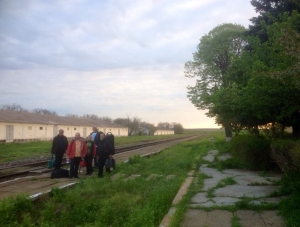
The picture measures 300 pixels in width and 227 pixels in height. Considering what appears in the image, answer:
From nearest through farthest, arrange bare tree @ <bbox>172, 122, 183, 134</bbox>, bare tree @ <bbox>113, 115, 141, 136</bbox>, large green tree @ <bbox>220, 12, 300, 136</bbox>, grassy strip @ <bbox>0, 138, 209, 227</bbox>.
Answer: grassy strip @ <bbox>0, 138, 209, 227</bbox> < large green tree @ <bbox>220, 12, 300, 136</bbox> < bare tree @ <bbox>113, 115, 141, 136</bbox> < bare tree @ <bbox>172, 122, 183, 134</bbox>

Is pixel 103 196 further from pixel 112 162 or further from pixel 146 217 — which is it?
pixel 112 162

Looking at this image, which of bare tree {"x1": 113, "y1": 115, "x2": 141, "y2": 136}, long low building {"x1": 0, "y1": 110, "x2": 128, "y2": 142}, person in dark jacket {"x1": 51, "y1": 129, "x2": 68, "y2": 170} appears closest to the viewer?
person in dark jacket {"x1": 51, "y1": 129, "x2": 68, "y2": 170}

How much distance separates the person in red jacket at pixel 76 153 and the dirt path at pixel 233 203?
14.9ft

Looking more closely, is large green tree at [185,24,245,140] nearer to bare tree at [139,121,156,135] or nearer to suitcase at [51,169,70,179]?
suitcase at [51,169,70,179]

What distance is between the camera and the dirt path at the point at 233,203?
6629 millimetres

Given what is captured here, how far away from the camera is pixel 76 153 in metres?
12.7

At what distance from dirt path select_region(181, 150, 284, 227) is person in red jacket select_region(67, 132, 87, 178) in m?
4.53

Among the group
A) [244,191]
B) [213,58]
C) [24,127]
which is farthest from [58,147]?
[24,127]

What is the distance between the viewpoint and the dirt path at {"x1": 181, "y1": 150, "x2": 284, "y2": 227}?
6629 mm

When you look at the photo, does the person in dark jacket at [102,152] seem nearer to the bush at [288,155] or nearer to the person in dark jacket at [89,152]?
the person in dark jacket at [89,152]

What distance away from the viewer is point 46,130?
5066 centimetres

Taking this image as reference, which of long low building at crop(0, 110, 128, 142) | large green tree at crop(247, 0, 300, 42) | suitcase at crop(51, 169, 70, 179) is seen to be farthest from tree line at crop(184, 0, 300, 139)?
long low building at crop(0, 110, 128, 142)

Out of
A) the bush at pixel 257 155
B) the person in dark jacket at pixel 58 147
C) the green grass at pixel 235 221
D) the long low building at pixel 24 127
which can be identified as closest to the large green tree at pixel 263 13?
the bush at pixel 257 155

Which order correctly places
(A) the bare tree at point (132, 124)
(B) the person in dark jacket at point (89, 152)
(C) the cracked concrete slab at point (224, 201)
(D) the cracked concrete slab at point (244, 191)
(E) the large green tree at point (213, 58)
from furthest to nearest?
1. (A) the bare tree at point (132, 124)
2. (E) the large green tree at point (213, 58)
3. (B) the person in dark jacket at point (89, 152)
4. (D) the cracked concrete slab at point (244, 191)
5. (C) the cracked concrete slab at point (224, 201)
